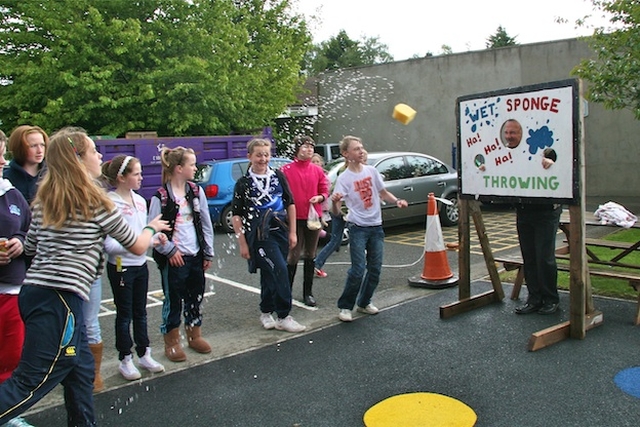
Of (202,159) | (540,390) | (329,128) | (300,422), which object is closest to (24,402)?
(300,422)

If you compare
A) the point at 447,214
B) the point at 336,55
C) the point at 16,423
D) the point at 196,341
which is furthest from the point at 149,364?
the point at 336,55

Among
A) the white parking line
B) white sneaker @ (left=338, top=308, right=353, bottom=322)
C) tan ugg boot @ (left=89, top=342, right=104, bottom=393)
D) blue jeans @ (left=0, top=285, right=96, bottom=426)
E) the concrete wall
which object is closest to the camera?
blue jeans @ (left=0, top=285, right=96, bottom=426)

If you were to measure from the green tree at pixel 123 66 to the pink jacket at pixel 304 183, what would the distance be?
11603mm

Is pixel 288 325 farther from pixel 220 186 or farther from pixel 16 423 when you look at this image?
pixel 220 186

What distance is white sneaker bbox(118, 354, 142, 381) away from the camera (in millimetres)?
4477

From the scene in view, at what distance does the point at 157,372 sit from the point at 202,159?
11.4 meters

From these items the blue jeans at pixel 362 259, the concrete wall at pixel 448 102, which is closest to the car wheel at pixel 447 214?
the concrete wall at pixel 448 102

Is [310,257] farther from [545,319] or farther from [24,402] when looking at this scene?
[24,402]

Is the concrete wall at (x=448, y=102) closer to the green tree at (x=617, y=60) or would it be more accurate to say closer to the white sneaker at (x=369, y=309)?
the green tree at (x=617, y=60)

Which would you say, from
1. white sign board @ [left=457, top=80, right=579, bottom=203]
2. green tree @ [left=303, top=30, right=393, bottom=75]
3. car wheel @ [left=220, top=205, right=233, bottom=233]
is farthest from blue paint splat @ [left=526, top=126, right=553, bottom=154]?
green tree @ [left=303, top=30, right=393, bottom=75]

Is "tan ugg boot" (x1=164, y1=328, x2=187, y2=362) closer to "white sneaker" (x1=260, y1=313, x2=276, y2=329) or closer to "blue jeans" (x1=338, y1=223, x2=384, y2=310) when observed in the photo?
"white sneaker" (x1=260, y1=313, x2=276, y2=329)

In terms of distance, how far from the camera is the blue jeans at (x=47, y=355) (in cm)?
291

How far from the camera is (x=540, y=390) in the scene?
A: 4.01 m

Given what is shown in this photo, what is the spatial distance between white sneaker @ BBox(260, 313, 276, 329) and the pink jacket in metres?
1.22
